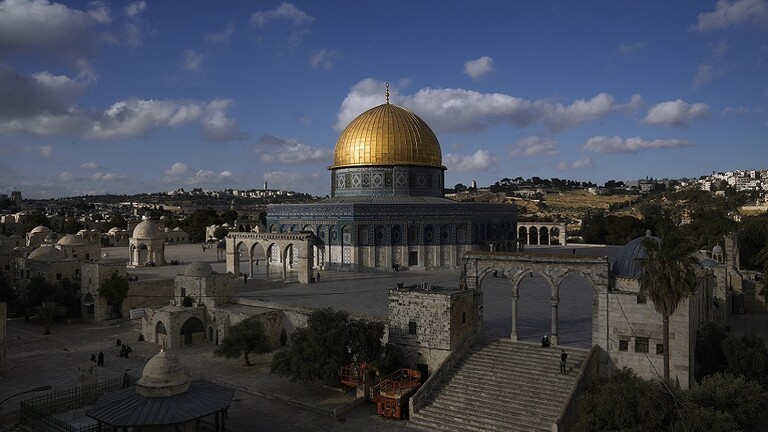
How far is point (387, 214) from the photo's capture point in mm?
31344

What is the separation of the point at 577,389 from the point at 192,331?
1475 cm

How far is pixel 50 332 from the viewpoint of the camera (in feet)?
76.2

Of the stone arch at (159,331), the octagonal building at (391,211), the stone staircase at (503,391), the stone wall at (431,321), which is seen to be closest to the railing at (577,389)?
the stone staircase at (503,391)

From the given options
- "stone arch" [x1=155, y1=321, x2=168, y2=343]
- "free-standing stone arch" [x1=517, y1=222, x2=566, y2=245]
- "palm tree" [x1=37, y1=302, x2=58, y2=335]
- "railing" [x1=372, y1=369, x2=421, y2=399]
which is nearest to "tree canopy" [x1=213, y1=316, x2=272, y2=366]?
"stone arch" [x1=155, y1=321, x2=168, y2=343]

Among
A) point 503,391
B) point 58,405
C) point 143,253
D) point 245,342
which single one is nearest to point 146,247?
point 143,253

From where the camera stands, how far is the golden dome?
34.7m

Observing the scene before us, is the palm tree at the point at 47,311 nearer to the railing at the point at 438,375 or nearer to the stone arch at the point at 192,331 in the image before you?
the stone arch at the point at 192,331

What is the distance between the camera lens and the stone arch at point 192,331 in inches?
829

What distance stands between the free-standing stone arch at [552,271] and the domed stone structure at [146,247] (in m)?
27.4

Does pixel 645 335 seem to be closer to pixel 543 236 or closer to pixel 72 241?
pixel 72 241

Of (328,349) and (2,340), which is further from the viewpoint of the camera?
(2,340)

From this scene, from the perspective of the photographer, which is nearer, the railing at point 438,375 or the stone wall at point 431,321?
the railing at point 438,375

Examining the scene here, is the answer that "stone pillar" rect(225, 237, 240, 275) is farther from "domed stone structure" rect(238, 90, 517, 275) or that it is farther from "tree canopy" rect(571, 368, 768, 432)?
"tree canopy" rect(571, 368, 768, 432)

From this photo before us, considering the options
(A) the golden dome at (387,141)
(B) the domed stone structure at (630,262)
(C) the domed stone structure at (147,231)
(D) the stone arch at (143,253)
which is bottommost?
(D) the stone arch at (143,253)
